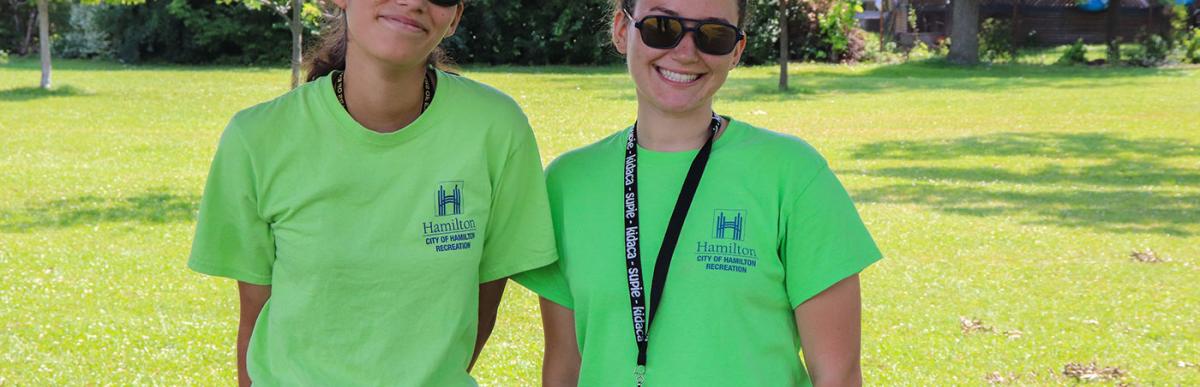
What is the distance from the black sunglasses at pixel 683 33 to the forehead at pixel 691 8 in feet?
0.05

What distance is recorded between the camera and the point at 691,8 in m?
2.67

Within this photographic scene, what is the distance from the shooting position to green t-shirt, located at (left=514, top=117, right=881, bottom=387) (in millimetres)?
2500

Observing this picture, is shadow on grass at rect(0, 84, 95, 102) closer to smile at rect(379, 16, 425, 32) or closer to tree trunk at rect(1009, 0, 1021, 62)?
smile at rect(379, 16, 425, 32)

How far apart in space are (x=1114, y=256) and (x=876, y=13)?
44065mm

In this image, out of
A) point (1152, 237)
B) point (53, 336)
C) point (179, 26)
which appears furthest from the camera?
point (179, 26)

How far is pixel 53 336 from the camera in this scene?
7754mm

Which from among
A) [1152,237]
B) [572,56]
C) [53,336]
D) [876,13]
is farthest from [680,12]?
[876,13]

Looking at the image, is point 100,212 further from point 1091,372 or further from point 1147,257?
point 1147,257

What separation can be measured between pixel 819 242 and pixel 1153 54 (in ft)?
133

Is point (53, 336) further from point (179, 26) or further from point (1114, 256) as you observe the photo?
point (179, 26)

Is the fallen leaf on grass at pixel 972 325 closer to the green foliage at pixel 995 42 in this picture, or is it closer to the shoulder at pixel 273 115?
the shoulder at pixel 273 115

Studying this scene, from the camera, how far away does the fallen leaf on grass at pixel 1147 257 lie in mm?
10336

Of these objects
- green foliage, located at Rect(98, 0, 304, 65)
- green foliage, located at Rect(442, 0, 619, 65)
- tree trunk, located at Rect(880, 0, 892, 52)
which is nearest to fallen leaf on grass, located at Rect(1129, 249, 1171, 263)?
green foliage, located at Rect(442, 0, 619, 65)

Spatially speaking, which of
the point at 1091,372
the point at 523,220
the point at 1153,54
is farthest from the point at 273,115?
the point at 1153,54
